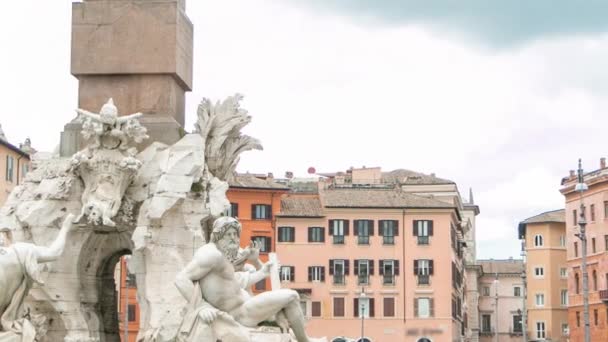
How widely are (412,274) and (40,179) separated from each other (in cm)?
6606

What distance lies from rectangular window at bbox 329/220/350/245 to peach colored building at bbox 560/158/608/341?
17.9 meters

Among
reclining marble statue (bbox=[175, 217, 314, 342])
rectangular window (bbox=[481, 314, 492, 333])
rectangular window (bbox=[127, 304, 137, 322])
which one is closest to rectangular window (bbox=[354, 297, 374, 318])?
rectangular window (bbox=[127, 304, 137, 322])

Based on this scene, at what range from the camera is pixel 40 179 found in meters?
20.7

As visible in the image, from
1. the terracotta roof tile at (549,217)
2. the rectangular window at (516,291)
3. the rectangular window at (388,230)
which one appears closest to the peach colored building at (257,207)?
the rectangular window at (388,230)

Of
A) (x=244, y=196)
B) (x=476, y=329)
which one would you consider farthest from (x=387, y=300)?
(x=476, y=329)

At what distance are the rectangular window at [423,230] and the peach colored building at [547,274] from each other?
33.8m

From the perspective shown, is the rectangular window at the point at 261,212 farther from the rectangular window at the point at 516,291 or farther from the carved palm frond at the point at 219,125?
the rectangular window at the point at 516,291

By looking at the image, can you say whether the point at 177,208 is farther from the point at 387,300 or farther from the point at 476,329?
the point at 476,329

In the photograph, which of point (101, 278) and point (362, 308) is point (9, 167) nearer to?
point (362, 308)

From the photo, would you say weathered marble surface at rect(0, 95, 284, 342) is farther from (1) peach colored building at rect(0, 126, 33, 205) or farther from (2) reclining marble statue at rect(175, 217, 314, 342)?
(1) peach colored building at rect(0, 126, 33, 205)

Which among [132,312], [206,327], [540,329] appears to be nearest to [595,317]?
[540,329]

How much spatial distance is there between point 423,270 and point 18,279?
225ft

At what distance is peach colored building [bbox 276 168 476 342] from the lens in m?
84.2

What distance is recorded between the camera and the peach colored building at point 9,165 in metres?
76.1
